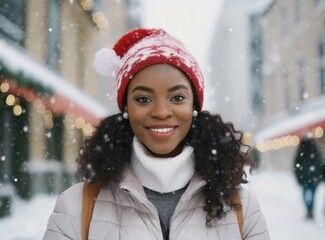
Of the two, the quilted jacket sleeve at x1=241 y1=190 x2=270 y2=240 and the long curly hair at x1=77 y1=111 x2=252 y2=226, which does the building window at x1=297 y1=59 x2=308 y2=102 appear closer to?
the long curly hair at x1=77 y1=111 x2=252 y2=226

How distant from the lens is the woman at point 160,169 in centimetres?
219

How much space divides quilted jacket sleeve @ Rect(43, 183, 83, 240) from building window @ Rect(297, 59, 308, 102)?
74.6 feet

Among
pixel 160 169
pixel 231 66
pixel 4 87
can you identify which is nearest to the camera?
pixel 160 169

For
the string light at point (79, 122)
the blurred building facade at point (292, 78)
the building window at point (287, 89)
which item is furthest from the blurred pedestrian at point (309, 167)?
the building window at point (287, 89)

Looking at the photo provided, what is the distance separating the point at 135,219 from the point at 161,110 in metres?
0.45

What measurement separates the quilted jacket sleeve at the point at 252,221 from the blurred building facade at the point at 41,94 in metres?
5.19

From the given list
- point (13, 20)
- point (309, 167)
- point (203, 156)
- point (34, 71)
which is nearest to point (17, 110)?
point (34, 71)

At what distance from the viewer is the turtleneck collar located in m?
2.27

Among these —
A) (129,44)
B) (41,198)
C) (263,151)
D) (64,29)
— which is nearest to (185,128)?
(129,44)

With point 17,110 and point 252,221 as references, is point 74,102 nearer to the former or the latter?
point 17,110

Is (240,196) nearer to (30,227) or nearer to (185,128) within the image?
(185,128)

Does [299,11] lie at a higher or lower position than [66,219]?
higher

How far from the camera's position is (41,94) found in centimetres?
1105

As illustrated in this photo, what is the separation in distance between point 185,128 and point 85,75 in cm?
2097
